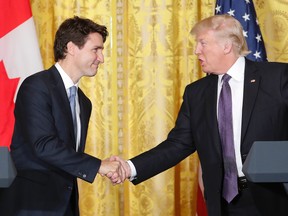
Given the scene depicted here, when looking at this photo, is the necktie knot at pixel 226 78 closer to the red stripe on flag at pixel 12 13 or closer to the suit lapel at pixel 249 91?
the suit lapel at pixel 249 91

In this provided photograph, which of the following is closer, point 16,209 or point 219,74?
point 16,209

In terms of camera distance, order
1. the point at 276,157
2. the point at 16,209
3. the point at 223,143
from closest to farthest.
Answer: the point at 276,157 < the point at 16,209 < the point at 223,143

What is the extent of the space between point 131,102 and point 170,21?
27.4 inches

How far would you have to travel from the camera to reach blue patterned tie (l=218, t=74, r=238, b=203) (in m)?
2.85

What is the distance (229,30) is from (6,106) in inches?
64.3

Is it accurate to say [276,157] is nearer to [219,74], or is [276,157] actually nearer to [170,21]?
[219,74]

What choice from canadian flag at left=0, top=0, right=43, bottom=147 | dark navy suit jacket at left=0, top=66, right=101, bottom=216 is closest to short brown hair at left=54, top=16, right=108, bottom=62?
dark navy suit jacket at left=0, top=66, right=101, bottom=216

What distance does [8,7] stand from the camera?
4102mm

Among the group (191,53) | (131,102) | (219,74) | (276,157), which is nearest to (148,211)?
Answer: (131,102)

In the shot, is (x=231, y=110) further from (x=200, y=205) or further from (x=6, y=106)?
(x=6, y=106)

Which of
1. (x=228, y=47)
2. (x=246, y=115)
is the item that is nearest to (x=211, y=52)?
(x=228, y=47)

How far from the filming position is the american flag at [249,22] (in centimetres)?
402

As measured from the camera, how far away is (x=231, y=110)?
2949 millimetres

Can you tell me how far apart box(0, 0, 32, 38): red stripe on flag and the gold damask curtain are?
1.93ft
